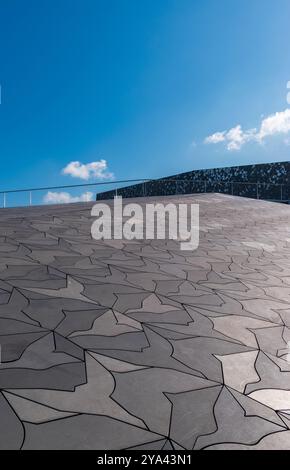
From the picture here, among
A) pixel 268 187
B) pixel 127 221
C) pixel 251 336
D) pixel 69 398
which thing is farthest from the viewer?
pixel 268 187

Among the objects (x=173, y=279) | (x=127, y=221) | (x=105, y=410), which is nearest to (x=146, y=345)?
(x=105, y=410)

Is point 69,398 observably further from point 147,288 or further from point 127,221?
point 127,221

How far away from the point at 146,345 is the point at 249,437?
106 centimetres

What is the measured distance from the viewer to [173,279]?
4.63 metres

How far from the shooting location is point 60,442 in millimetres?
1698

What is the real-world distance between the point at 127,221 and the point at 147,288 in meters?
5.52

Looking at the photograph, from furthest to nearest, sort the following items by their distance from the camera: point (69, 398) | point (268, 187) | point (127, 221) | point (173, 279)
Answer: point (268, 187), point (127, 221), point (173, 279), point (69, 398)

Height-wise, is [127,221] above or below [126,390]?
above

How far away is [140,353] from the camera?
8.55 feet

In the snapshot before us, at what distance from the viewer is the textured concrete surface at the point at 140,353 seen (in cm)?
183

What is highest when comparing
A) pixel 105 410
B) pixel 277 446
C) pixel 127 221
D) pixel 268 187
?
pixel 268 187

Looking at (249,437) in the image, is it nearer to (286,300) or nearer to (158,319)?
(158,319)

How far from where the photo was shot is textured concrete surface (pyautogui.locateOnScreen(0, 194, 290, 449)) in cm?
183

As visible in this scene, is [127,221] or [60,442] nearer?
[60,442]
